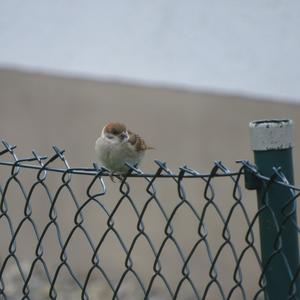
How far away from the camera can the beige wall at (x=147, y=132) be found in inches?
199

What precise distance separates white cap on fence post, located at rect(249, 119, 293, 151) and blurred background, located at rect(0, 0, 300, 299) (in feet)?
8.41

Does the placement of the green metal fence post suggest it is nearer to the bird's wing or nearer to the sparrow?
the sparrow

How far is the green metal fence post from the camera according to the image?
2.16m

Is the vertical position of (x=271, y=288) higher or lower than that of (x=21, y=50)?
lower

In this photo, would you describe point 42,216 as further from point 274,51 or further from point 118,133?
point 118,133

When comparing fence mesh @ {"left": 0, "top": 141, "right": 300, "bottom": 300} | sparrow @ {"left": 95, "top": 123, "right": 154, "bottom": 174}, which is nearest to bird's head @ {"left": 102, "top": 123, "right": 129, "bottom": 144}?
sparrow @ {"left": 95, "top": 123, "right": 154, "bottom": 174}

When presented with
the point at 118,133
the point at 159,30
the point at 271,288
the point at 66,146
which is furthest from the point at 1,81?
the point at 271,288

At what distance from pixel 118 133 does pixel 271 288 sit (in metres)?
1.52

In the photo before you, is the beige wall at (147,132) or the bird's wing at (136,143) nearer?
the bird's wing at (136,143)

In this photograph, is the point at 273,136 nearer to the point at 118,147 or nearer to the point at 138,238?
the point at 118,147

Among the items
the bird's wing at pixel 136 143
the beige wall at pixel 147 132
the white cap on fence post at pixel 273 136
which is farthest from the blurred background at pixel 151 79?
the white cap on fence post at pixel 273 136

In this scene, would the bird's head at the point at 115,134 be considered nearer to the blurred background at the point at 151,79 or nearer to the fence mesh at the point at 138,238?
the fence mesh at the point at 138,238

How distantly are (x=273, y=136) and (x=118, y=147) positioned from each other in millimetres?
1442

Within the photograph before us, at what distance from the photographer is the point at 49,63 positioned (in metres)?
5.93
